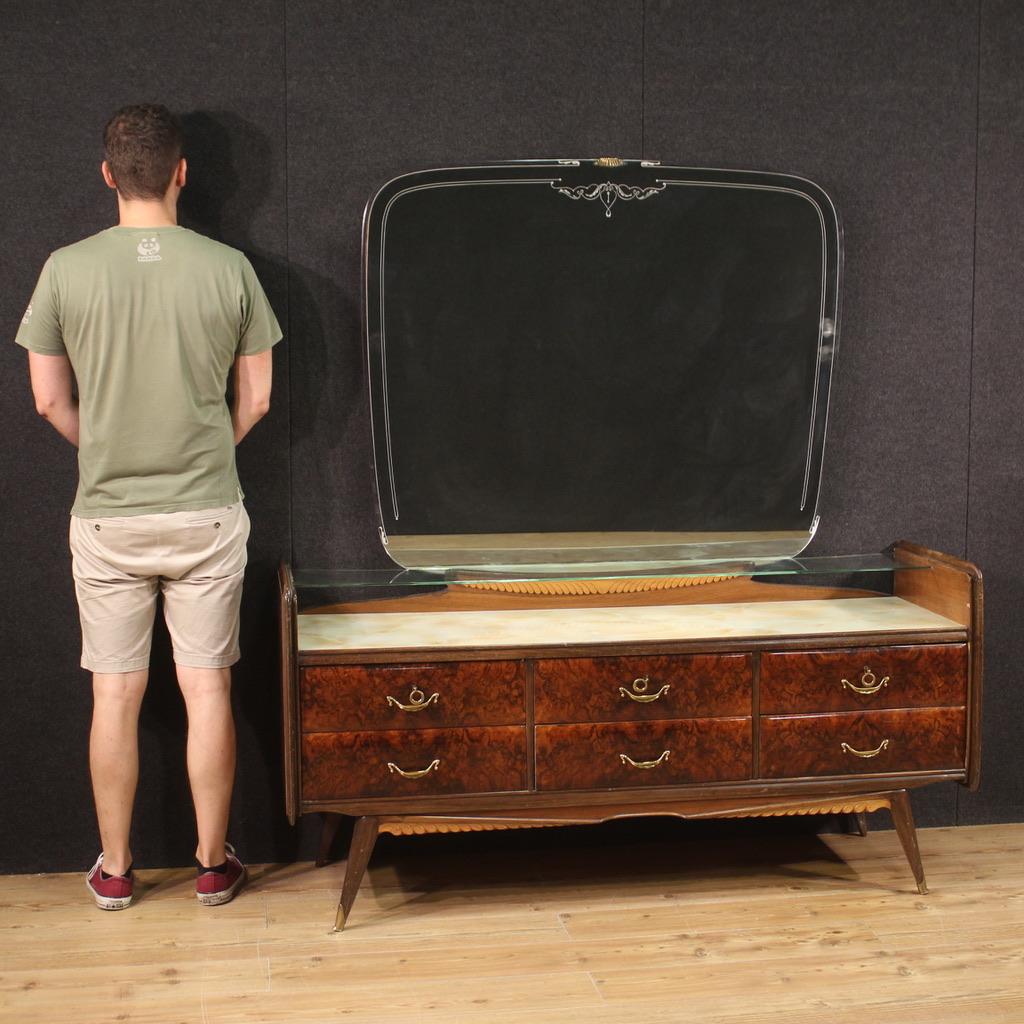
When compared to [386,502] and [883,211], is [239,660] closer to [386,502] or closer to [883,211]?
[386,502]

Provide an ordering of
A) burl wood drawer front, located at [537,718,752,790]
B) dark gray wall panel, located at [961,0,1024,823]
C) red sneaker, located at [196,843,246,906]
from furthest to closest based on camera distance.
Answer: dark gray wall panel, located at [961,0,1024,823] → red sneaker, located at [196,843,246,906] → burl wood drawer front, located at [537,718,752,790]

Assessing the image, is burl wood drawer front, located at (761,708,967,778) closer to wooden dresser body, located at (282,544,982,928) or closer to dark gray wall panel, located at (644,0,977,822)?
wooden dresser body, located at (282,544,982,928)

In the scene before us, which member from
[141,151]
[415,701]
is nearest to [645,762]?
[415,701]

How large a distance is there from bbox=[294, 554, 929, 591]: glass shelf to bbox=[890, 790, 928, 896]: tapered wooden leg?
1.79 feet

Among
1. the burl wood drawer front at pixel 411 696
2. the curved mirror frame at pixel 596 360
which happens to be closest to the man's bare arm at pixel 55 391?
the curved mirror frame at pixel 596 360

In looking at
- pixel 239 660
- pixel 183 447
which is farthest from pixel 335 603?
pixel 183 447

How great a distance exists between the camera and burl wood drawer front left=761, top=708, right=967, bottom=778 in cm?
269

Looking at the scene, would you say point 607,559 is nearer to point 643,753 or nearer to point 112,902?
point 643,753

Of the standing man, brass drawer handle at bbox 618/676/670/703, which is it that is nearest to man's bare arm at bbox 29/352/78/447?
the standing man

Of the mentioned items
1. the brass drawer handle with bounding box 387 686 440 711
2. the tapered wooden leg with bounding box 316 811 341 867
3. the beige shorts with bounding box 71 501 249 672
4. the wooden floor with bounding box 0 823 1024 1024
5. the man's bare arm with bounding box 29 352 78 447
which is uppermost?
the man's bare arm with bounding box 29 352 78 447

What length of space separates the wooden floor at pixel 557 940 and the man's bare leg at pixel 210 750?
0.57 ft

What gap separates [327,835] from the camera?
2.94m

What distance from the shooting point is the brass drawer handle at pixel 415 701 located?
8.39ft

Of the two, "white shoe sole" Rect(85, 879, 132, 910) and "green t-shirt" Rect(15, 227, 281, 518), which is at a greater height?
"green t-shirt" Rect(15, 227, 281, 518)
